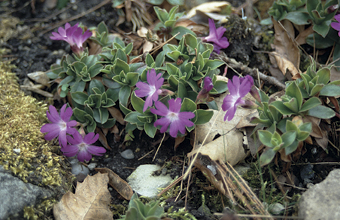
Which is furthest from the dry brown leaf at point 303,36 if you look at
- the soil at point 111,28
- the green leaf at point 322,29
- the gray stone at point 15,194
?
the gray stone at point 15,194

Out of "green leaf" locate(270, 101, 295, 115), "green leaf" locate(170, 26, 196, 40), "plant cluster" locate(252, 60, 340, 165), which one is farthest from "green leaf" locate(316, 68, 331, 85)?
"green leaf" locate(170, 26, 196, 40)

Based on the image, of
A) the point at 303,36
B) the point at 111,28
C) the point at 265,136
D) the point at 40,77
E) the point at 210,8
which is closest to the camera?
the point at 265,136

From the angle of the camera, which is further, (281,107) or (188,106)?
(188,106)

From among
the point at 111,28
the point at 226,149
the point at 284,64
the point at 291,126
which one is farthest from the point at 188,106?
the point at 111,28

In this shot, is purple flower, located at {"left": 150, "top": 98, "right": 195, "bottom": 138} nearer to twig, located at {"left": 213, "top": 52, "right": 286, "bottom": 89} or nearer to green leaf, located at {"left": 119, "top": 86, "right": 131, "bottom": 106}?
green leaf, located at {"left": 119, "top": 86, "right": 131, "bottom": 106}

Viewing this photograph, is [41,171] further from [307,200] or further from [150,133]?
[307,200]

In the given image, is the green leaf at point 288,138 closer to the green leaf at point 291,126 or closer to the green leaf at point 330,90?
the green leaf at point 291,126

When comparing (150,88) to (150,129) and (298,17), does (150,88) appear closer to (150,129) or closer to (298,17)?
(150,129)
